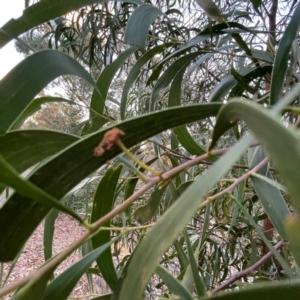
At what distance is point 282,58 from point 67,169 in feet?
0.88

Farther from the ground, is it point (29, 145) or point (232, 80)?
point (232, 80)

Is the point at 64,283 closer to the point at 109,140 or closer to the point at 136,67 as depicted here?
the point at 109,140

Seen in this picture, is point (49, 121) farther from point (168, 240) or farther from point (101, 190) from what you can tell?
point (168, 240)

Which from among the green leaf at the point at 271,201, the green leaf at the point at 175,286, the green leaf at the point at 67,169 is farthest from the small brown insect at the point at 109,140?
the green leaf at the point at 271,201

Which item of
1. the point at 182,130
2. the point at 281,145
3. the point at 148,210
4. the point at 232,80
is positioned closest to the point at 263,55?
the point at 232,80

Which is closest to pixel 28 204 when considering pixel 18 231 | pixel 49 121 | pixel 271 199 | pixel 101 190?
pixel 18 231

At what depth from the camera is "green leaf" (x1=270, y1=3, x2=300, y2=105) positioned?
31 cm

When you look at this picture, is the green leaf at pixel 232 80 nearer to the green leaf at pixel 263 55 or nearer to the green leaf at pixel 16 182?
the green leaf at pixel 263 55

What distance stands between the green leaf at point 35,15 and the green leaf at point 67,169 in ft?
0.50

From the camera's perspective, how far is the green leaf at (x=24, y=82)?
0.69ft

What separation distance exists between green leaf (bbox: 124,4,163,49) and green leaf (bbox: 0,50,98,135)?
0.13 meters

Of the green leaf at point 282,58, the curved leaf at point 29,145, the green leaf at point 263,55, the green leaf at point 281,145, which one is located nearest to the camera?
the green leaf at point 281,145

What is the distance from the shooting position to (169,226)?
0.12 m

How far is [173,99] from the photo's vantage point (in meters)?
0.49
